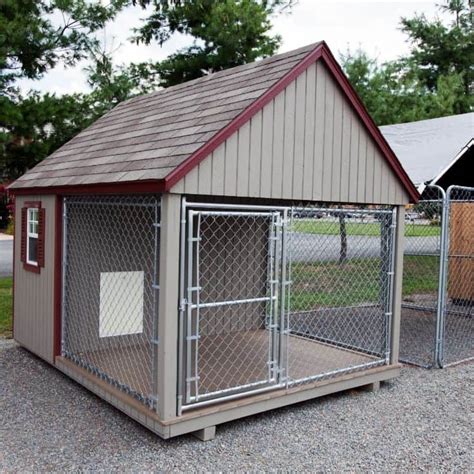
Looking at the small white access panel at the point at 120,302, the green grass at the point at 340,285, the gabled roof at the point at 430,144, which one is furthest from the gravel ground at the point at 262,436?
the green grass at the point at 340,285

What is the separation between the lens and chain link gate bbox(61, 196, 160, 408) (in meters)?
5.36

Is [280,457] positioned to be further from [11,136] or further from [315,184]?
[11,136]

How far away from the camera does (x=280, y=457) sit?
12.4 feet

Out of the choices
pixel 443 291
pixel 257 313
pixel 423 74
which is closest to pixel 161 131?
pixel 257 313

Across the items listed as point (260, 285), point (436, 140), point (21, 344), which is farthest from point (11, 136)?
point (436, 140)

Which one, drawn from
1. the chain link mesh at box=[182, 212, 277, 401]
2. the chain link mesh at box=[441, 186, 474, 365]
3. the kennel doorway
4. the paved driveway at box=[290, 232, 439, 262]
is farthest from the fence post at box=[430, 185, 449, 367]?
the chain link mesh at box=[441, 186, 474, 365]

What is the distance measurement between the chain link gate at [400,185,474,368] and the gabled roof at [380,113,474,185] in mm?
349

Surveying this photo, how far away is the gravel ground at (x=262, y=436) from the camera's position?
145 inches

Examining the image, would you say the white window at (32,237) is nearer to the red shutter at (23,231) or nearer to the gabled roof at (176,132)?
the red shutter at (23,231)

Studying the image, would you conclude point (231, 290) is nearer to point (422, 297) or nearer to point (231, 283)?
point (231, 283)

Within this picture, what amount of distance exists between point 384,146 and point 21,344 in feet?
14.8

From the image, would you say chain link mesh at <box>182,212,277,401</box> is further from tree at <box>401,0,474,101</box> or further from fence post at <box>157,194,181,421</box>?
tree at <box>401,0,474,101</box>

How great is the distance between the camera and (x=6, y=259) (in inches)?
590

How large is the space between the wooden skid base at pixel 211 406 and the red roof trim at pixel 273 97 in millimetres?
1676
